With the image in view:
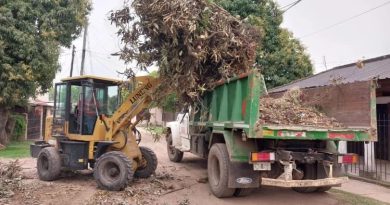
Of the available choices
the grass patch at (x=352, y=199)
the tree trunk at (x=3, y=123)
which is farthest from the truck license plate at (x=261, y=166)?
the tree trunk at (x=3, y=123)

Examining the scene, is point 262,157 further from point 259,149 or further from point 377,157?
point 377,157

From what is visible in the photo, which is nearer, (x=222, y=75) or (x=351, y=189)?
(x=222, y=75)

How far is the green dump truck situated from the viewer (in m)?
6.98

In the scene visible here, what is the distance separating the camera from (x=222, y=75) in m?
8.73

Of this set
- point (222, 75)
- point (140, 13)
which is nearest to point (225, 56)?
point (222, 75)

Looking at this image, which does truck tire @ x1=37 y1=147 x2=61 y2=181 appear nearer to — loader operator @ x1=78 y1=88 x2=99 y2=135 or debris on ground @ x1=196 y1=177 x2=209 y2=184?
loader operator @ x1=78 y1=88 x2=99 y2=135

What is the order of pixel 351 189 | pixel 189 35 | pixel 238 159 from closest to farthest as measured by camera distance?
pixel 238 159
pixel 189 35
pixel 351 189

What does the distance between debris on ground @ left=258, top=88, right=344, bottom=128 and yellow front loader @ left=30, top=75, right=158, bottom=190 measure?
2.65 m

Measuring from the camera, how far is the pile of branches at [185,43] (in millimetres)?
8438

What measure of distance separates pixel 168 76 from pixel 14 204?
3.79m

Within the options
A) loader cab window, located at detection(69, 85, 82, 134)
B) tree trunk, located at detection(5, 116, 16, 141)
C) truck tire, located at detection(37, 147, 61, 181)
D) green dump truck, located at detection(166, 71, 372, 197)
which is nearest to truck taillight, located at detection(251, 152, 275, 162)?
green dump truck, located at detection(166, 71, 372, 197)

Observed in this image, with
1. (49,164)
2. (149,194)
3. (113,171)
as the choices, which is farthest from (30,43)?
(149,194)

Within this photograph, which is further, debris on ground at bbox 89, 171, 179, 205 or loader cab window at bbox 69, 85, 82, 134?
loader cab window at bbox 69, 85, 82, 134

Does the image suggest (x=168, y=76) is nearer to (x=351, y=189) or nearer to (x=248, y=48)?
(x=248, y=48)
